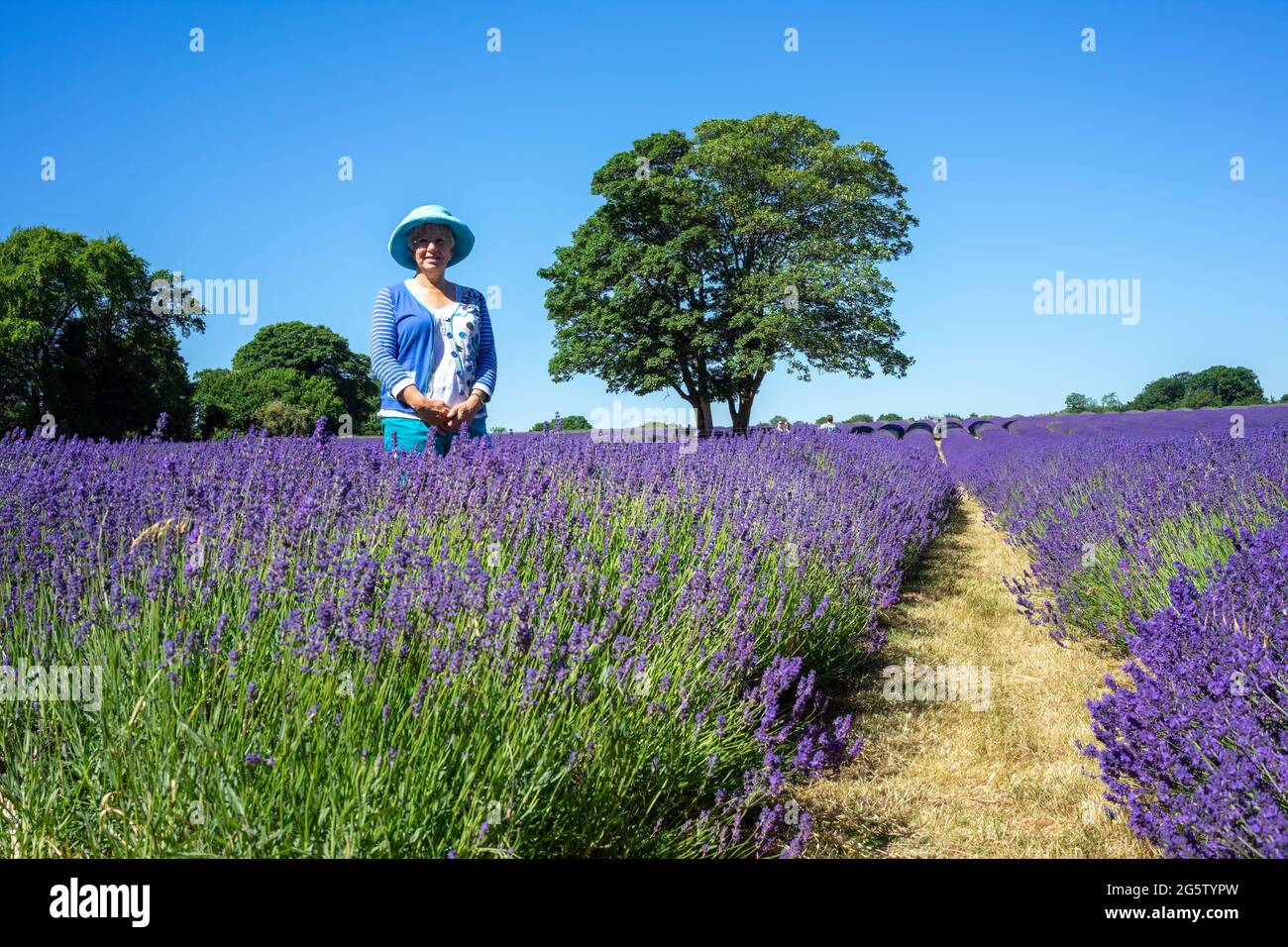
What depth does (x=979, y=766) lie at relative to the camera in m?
2.88

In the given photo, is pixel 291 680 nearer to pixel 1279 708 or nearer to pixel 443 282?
pixel 1279 708

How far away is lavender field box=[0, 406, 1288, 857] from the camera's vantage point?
1.49m

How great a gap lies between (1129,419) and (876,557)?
18.2 metres

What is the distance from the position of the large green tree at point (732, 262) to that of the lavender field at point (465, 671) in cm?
1855

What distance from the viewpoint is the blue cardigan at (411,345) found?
12.9 feet

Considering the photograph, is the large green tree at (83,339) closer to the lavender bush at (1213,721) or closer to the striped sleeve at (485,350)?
the striped sleeve at (485,350)

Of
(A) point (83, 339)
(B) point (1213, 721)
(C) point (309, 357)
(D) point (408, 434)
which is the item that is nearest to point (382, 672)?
(B) point (1213, 721)

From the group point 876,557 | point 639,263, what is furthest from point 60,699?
point 639,263

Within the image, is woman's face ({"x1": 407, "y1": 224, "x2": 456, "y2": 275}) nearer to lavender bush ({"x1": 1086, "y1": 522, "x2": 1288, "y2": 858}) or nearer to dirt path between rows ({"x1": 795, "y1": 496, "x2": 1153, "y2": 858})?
dirt path between rows ({"x1": 795, "y1": 496, "x2": 1153, "y2": 858})

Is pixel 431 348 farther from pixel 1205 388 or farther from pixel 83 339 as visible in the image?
pixel 1205 388

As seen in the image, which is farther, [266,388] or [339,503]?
[266,388]

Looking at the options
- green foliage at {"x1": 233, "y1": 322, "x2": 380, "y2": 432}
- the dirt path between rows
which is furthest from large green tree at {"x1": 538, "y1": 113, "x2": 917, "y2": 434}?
green foliage at {"x1": 233, "y1": 322, "x2": 380, "y2": 432}

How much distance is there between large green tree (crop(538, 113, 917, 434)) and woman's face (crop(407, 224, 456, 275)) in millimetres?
17451
